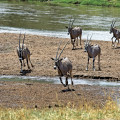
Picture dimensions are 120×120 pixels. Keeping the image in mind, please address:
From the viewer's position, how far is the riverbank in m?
18.5

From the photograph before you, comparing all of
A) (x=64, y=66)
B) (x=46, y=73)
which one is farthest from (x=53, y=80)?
(x=64, y=66)

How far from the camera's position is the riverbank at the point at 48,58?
18453 mm

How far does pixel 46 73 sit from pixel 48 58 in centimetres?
334

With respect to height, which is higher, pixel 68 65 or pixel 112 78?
pixel 68 65

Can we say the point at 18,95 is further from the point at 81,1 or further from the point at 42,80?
the point at 81,1

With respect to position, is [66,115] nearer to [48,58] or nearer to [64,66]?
[64,66]

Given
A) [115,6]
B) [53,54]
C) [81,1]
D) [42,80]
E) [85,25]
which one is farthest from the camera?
[81,1]

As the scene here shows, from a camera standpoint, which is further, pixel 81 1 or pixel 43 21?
pixel 81 1

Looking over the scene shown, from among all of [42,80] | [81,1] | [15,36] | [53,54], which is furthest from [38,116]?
[81,1]

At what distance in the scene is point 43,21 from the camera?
4347 centimetres

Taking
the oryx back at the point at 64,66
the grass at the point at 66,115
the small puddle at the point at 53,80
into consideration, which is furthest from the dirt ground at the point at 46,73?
the oryx back at the point at 64,66

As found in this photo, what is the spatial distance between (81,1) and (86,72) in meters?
61.7

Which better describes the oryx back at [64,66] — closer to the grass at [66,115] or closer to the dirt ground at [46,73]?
the dirt ground at [46,73]

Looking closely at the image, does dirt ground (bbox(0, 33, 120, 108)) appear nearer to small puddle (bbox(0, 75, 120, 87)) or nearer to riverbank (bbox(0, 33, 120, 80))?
riverbank (bbox(0, 33, 120, 80))
